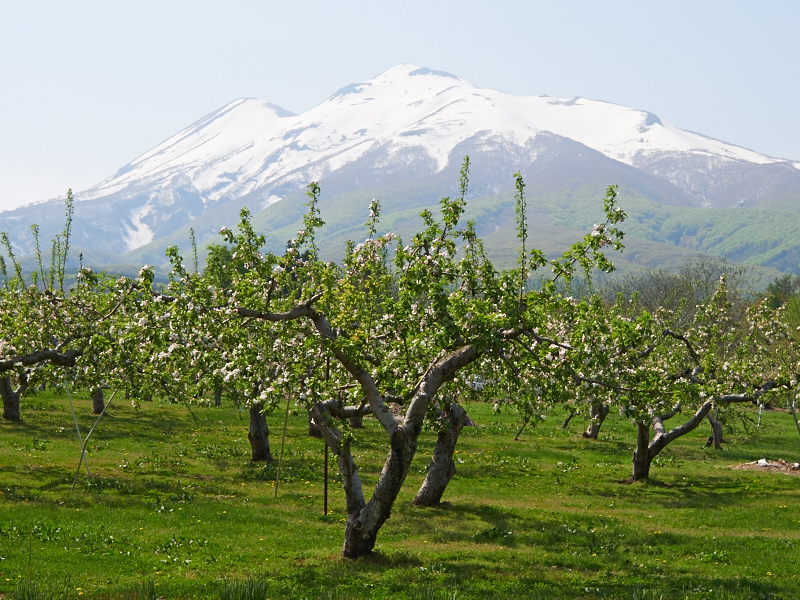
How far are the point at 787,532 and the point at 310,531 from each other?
1537 centimetres

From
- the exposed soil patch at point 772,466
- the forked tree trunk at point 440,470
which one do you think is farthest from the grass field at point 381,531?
the exposed soil patch at point 772,466

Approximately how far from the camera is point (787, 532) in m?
24.4

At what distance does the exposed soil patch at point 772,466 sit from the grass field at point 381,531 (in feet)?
4.15

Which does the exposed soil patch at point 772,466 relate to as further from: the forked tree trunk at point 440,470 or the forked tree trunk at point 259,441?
the forked tree trunk at point 259,441

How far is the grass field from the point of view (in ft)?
54.2

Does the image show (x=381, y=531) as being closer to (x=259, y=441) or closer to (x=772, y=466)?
(x=259, y=441)

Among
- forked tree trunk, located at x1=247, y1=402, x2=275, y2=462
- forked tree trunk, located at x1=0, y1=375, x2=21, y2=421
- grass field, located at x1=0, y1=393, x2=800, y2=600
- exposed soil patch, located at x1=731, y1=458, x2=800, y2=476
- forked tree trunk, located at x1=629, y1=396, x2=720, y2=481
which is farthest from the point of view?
forked tree trunk, located at x1=0, y1=375, x2=21, y2=421

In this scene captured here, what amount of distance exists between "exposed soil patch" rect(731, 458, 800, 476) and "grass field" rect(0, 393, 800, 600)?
1264mm

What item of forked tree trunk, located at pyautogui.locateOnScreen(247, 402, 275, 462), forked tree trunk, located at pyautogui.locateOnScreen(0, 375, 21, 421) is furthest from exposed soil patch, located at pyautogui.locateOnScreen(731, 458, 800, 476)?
forked tree trunk, located at pyautogui.locateOnScreen(0, 375, 21, 421)

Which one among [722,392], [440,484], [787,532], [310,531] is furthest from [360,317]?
[722,392]

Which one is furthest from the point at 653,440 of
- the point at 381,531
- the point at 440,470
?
the point at 381,531

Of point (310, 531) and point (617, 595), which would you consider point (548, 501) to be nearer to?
point (310, 531)

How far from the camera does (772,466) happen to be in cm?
4000

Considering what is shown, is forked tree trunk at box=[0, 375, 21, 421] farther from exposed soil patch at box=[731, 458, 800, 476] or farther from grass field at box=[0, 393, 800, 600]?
exposed soil patch at box=[731, 458, 800, 476]
